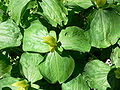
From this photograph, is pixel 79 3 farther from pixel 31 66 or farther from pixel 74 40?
pixel 31 66

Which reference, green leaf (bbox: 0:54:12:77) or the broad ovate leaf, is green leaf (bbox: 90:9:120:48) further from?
green leaf (bbox: 0:54:12:77)

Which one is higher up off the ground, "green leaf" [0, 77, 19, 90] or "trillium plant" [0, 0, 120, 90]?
"trillium plant" [0, 0, 120, 90]

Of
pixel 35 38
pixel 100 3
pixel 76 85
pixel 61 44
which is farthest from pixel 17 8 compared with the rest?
pixel 76 85

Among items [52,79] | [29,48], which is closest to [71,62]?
[52,79]

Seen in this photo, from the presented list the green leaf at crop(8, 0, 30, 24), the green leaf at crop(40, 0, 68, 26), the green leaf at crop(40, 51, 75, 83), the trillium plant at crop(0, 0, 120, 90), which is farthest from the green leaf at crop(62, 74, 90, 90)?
the green leaf at crop(8, 0, 30, 24)

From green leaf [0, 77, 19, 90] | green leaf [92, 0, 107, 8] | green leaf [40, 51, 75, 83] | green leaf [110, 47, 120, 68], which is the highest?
green leaf [92, 0, 107, 8]

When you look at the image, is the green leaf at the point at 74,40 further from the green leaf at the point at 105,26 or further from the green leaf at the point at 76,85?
the green leaf at the point at 76,85

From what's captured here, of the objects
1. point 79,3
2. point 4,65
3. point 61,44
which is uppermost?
point 79,3
